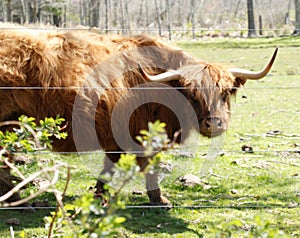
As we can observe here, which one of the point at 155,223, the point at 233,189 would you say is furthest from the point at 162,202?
the point at 233,189

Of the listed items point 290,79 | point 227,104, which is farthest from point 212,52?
point 227,104

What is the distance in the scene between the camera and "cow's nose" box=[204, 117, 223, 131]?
221 inches

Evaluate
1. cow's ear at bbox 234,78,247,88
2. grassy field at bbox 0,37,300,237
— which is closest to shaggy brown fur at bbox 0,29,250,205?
cow's ear at bbox 234,78,247,88

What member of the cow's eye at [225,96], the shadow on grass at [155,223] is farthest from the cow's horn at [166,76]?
the shadow on grass at [155,223]

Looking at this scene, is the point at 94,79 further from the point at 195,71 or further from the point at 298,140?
the point at 298,140

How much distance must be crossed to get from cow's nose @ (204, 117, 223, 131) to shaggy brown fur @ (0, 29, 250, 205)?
0.04 meters

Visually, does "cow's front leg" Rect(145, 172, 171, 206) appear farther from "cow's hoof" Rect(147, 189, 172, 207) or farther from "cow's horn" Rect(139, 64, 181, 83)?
"cow's horn" Rect(139, 64, 181, 83)

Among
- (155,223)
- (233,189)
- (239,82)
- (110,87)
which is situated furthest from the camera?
(233,189)

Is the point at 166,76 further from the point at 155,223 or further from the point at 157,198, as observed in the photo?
the point at 155,223

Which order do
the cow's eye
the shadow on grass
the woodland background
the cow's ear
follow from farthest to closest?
1. the woodland background
2. the cow's ear
3. the cow's eye
4. the shadow on grass

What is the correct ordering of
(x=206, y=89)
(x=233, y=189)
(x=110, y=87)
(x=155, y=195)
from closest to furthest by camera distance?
(x=110, y=87) → (x=206, y=89) → (x=155, y=195) → (x=233, y=189)

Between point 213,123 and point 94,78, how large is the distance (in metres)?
1.26

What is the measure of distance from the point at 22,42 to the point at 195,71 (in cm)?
175

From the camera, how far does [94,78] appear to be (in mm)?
5512
